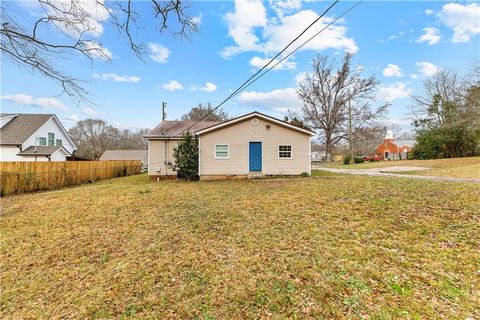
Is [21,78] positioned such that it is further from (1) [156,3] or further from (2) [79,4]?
(1) [156,3]

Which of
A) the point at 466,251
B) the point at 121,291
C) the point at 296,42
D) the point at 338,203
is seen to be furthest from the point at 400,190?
the point at 121,291

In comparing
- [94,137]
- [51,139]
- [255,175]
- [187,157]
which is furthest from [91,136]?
[255,175]

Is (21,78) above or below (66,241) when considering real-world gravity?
above

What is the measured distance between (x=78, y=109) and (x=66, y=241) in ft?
10.3

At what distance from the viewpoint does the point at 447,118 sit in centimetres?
2484

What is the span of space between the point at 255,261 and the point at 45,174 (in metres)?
15.0

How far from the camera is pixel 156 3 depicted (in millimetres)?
4680

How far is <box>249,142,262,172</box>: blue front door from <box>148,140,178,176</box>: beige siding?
17.6 feet

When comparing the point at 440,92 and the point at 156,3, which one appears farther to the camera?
the point at 440,92

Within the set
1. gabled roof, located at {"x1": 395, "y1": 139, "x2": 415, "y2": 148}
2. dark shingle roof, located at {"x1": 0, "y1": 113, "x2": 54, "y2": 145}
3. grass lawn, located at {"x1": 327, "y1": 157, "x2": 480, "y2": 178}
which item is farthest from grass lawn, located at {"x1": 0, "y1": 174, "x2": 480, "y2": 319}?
gabled roof, located at {"x1": 395, "y1": 139, "x2": 415, "y2": 148}

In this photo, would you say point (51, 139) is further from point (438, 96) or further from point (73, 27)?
point (438, 96)

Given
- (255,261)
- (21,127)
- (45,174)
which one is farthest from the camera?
(21,127)

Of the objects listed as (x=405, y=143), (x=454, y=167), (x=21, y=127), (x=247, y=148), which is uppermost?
(x=405, y=143)

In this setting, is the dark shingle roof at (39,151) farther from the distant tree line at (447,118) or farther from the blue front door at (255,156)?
the distant tree line at (447,118)
